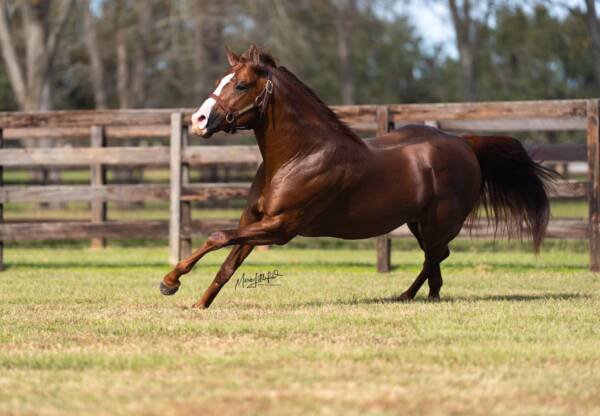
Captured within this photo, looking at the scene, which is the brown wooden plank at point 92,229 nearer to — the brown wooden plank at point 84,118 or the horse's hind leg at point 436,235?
the brown wooden plank at point 84,118

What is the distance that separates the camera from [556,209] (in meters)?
25.1

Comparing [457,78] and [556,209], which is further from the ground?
[457,78]

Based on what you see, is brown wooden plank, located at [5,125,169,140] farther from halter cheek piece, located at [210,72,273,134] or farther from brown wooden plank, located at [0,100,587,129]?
halter cheek piece, located at [210,72,273,134]

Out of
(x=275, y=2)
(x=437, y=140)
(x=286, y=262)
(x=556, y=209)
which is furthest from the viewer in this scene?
(x=275, y=2)

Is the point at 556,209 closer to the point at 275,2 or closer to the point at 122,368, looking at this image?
the point at 275,2

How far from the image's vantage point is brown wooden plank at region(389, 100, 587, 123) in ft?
39.4

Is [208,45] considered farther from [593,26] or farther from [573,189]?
[573,189]

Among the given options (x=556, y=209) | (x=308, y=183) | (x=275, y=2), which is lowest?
(x=556, y=209)

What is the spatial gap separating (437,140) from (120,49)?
1659 inches

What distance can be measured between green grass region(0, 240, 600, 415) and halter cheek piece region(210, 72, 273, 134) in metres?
1.35

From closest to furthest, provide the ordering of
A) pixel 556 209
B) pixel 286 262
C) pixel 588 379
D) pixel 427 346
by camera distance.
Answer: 1. pixel 588 379
2. pixel 427 346
3. pixel 286 262
4. pixel 556 209

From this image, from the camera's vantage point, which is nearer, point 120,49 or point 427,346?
point 427,346

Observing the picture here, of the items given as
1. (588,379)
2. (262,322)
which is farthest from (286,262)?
(588,379)

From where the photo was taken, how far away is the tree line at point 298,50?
32.1 m
